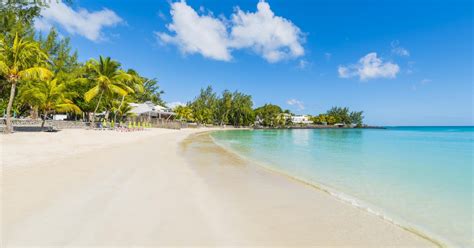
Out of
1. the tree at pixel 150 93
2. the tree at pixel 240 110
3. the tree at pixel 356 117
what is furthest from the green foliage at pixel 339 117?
the tree at pixel 150 93

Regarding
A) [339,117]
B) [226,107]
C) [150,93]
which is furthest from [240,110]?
[339,117]

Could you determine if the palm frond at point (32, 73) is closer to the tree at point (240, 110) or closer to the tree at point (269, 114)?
the tree at point (240, 110)

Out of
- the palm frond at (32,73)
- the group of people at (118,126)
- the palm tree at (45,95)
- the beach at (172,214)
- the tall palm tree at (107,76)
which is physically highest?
the tall palm tree at (107,76)

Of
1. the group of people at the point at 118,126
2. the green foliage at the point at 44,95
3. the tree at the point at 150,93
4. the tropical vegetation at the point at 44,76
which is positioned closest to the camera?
the tropical vegetation at the point at 44,76

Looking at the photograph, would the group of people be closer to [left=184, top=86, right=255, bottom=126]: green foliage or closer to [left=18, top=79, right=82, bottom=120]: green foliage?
[left=18, top=79, right=82, bottom=120]: green foliage

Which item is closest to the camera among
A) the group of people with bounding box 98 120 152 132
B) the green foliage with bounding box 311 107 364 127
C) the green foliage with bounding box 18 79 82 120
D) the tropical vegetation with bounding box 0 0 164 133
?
the tropical vegetation with bounding box 0 0 164 133

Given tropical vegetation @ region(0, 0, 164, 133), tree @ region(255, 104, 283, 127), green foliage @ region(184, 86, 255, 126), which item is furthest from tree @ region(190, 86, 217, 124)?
tropical vegetation @ region(0, 0, 164, 133)

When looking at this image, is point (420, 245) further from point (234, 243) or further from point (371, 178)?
point (371, 178)

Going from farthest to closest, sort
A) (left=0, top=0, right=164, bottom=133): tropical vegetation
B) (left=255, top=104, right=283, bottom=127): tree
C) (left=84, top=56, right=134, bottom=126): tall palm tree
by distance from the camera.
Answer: (left=255, top=104, right=283, bottom=127): tree
(left=84, top=56, right=134, bottom=126): tall palm tree
(left=0, top=0, right=164, bottom=133): tropical vegetation

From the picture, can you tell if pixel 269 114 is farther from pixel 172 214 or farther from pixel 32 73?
pixel 172 214

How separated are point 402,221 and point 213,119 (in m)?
72.5

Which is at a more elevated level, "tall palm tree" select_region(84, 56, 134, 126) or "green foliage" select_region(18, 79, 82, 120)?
"tall palm tree" select_region(84, 56, 134, 126)

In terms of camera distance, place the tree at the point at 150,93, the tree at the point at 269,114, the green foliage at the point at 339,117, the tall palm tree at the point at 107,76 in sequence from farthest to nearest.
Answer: the green foliage at the point at 339,117, the tree at the point at 269,114, the tree at the point at 150,93, the tall palm tree at the point at 107,76

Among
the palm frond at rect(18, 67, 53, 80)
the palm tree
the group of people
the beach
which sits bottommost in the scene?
the beach
